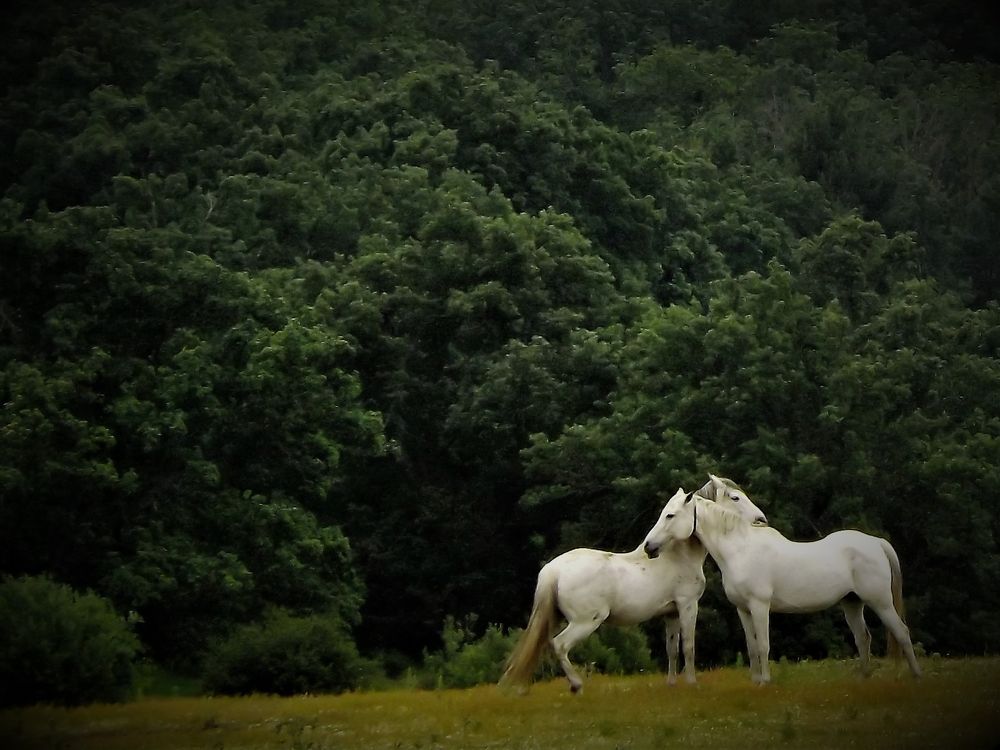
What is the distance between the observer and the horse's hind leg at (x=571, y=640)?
1719 centimetres

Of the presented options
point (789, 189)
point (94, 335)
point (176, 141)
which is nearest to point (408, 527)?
point (94, 335)

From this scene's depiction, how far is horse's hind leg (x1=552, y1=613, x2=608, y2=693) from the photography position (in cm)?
1719

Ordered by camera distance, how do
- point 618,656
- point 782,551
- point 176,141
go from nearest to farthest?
point 782,551 → point 618,656 → point 176,141

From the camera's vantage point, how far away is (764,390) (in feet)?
133

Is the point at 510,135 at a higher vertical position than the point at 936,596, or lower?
higher

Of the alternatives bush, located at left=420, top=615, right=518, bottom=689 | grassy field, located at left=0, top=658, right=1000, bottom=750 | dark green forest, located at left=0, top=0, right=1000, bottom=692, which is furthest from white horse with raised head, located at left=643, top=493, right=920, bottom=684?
dark green forest, located at left=0, top=0, right=1000, bottom=692

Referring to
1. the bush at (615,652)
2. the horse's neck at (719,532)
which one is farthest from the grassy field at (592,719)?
the bush at (615,652)

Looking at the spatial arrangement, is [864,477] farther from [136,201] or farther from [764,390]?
[136,201]

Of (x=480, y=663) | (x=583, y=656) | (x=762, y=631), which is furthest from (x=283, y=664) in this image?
(x=762, y=631)

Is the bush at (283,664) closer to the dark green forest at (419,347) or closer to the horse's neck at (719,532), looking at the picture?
the horse's neck at (719,532)

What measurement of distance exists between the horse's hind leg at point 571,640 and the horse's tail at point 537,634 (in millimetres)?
196

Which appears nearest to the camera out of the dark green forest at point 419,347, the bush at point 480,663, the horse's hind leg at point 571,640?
the horse's hind leg at point 571,640

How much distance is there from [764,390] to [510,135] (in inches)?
756

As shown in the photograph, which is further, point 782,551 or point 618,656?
point 618,656
